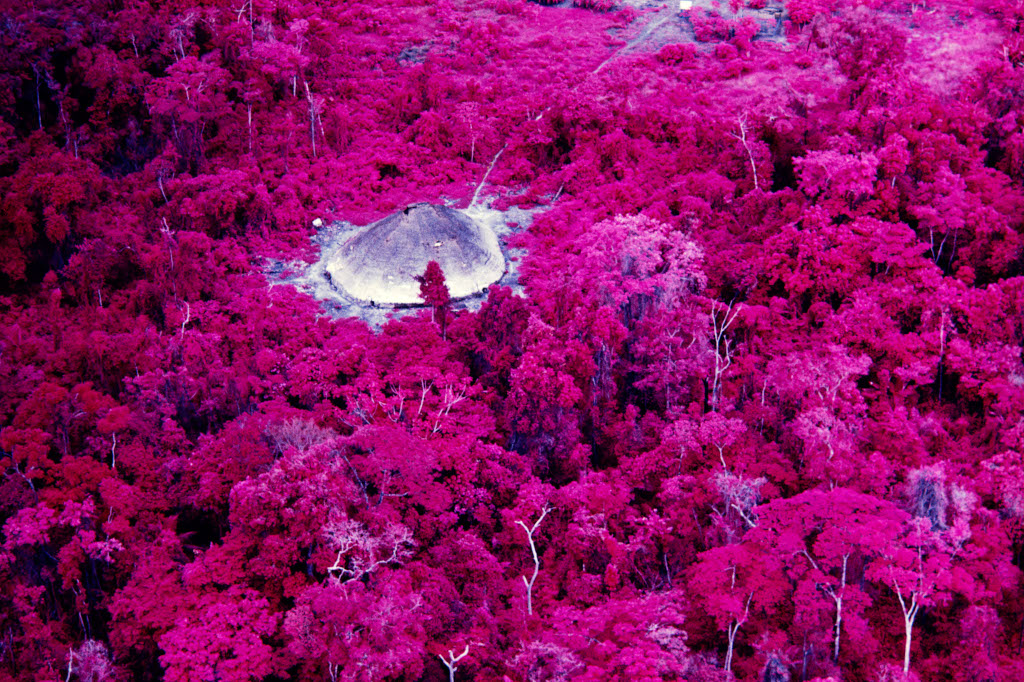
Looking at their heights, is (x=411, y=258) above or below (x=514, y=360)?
above

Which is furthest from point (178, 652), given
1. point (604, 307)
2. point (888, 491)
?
point (888, 491)

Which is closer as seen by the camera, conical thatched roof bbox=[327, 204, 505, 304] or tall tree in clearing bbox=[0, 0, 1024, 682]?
tall tree in clearing bbox=[0, 0, 1024, 682]

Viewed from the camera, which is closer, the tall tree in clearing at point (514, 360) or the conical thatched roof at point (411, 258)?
the tall tree in clearing at point (514, 360)

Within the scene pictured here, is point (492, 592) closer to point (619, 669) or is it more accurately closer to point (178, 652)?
point (619, 669)

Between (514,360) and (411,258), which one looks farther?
(411,258)
